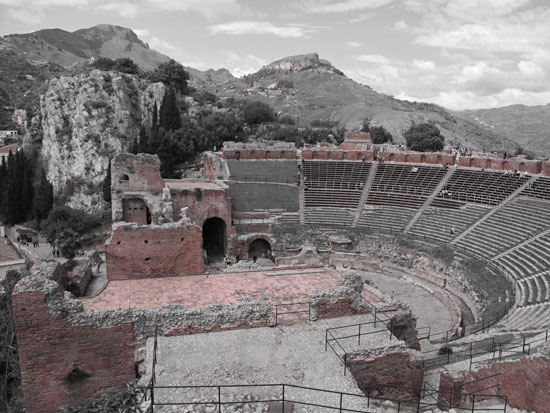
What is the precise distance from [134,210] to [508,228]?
2280cm

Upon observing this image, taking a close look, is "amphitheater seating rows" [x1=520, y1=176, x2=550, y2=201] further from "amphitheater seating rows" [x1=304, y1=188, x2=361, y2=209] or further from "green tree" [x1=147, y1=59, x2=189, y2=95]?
"green tree" [x1=147, y1=59, x2=189, y2=95]

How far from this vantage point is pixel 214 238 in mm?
30625

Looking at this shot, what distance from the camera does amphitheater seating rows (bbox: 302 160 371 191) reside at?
34875 millimetres

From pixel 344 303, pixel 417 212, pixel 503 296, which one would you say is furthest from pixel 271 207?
pixel 344 303

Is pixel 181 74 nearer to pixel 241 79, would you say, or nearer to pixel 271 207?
pixel 271 207

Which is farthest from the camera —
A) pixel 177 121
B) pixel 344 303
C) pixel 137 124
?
pixel 137 124

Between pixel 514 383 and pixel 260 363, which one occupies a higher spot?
pixel 260 363

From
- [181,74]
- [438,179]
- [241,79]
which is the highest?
[241,79]

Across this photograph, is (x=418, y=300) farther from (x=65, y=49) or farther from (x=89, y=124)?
(x=65, y=49)

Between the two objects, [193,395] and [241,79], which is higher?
[241,79]

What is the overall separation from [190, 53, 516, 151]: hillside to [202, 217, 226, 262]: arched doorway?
58.1 m

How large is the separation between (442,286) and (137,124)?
153 feet

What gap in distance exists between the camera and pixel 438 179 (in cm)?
3369

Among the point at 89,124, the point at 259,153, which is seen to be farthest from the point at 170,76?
the point at 259,153
